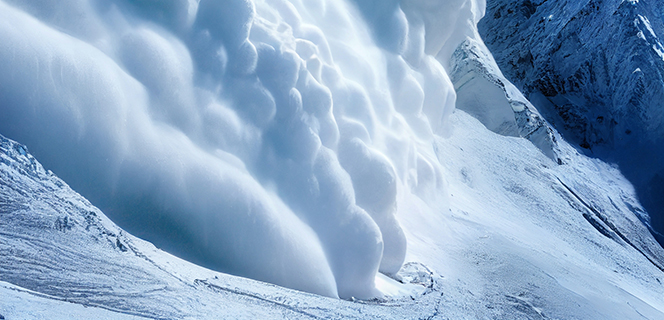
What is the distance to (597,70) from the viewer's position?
18.3m

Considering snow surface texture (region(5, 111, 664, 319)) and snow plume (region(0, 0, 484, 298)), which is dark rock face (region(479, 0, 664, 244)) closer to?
snow surface texture (region(5, 111, 664, 319))

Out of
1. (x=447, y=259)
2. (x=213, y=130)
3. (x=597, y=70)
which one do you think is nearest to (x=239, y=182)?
(x=213, y=130)

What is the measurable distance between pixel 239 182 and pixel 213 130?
0.54m

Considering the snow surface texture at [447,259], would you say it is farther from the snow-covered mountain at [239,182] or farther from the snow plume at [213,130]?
the snow plume at [213,130]

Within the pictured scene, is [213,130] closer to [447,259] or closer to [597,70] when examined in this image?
[447,259]

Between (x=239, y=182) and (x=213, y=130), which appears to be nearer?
(x=239, y=182)

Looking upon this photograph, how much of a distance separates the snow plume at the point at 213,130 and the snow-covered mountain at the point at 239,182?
0.05 feet

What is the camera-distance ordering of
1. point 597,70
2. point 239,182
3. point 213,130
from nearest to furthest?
point 239,182 → point 213,130 → point 597,70

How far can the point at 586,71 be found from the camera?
60.2 ft

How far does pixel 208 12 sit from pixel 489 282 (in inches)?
182

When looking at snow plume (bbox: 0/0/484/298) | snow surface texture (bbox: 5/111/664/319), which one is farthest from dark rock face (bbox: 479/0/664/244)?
snow plume (bbox: 0/0/484/298)

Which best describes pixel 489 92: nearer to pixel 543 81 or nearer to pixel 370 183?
pixel 543 81

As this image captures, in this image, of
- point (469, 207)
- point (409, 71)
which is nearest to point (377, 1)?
point (409, 71)

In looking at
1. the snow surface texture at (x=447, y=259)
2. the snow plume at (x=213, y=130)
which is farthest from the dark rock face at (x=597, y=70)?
the snow plume at (x=213, y=130)
